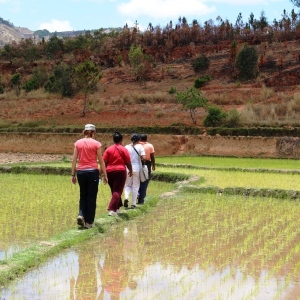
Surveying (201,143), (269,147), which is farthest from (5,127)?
(269,147)

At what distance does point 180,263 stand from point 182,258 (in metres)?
0.27

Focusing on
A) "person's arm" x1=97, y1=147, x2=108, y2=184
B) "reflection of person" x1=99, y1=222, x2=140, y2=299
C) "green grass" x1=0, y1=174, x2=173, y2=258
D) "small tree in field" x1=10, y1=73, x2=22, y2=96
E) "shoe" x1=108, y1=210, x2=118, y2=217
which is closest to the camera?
"reflection of person" x1=99, y1=222, x2=140, y2=299

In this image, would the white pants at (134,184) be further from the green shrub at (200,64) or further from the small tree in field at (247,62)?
the green shrub at (200,64)

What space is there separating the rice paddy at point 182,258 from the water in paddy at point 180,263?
0.01 metres

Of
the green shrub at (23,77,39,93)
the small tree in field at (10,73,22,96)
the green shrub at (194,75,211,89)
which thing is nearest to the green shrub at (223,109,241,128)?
the green shrub at (194,75,211,89)

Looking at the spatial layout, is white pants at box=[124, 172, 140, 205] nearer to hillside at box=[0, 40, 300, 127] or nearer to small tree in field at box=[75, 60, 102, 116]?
hillside at box=[0, 40, 300, 127]

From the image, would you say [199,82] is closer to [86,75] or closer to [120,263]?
[86,75]

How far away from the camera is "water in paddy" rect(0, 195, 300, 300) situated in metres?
5.96

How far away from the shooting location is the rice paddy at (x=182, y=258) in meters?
6.00

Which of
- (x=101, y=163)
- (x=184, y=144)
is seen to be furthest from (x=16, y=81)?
(x=101, y=163)

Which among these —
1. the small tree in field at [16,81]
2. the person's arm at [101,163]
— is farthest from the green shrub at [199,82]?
the person's arm at [101,163]

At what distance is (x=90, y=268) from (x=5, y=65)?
76906 mm

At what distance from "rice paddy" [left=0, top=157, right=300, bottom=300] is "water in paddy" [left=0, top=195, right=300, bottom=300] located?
0.03 ft

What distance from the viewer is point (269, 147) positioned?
3288cm
